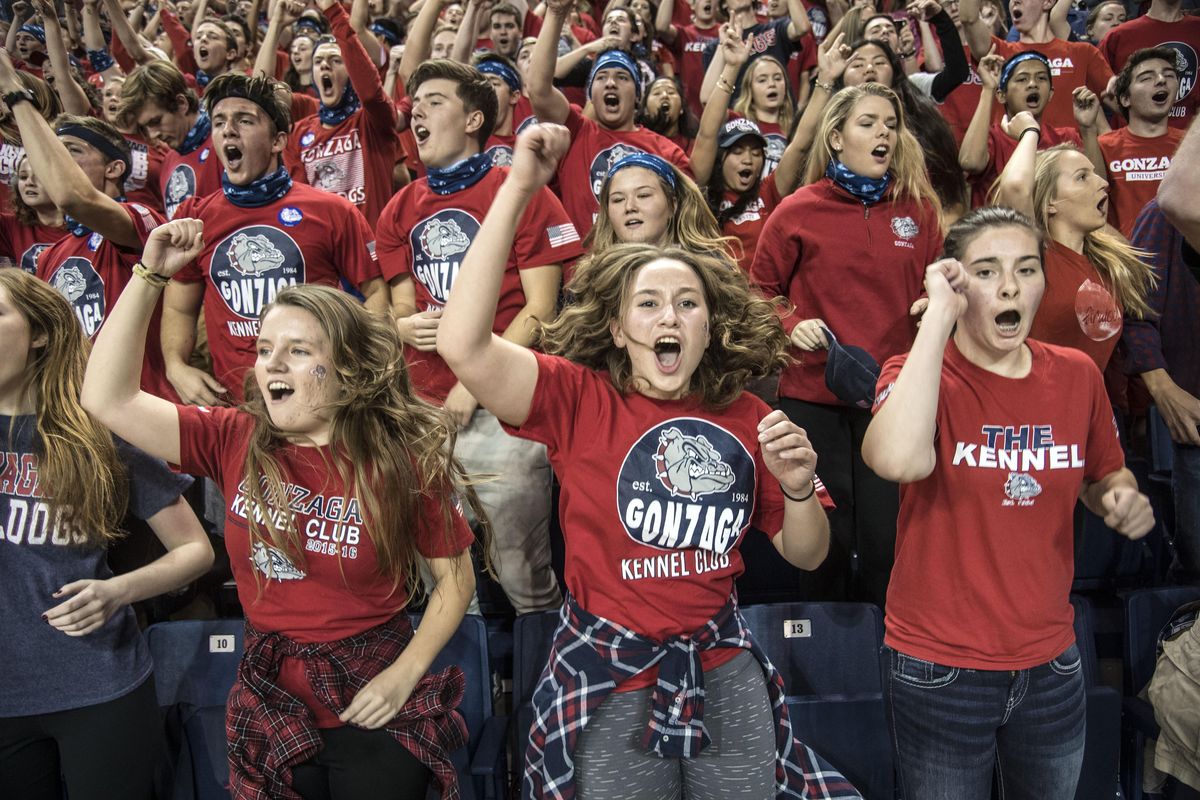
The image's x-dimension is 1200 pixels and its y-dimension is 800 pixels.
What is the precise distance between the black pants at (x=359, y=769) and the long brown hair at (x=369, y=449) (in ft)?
1.09

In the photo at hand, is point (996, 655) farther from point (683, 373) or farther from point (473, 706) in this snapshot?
point (473, 706)

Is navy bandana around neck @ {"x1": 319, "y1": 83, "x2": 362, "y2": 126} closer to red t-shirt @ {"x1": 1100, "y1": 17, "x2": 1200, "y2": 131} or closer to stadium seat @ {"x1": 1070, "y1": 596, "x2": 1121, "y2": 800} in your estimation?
stadium seat @ {"x1": 1070, "y1": 596, "x2": 1121, "y2": 800}

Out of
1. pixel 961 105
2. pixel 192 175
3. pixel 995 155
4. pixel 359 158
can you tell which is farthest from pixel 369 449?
pixel 961 105

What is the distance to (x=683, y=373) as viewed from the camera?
2146 millimetres

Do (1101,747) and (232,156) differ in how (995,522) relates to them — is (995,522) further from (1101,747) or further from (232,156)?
(232,156)

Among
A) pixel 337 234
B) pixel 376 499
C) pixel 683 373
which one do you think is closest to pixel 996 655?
pixel 683 373

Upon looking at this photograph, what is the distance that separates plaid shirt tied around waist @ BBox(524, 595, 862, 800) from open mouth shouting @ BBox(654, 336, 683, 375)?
535 mm

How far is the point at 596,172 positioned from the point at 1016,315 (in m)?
2.48

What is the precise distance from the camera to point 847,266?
3.16 m

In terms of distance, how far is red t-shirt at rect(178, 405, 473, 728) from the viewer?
6.98 ft

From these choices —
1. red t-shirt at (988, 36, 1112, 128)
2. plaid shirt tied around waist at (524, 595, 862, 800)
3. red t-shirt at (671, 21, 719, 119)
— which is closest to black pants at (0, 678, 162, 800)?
plaid shirt tied around waist at (524, 595, 862, 800)

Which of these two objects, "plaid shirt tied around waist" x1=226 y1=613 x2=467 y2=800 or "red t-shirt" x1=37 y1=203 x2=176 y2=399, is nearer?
"plaid shirt tied around waist" x1=226 y1=613 x2=467 y2=800

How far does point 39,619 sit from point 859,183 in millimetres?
2535

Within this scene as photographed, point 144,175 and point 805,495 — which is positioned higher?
point 144,175
